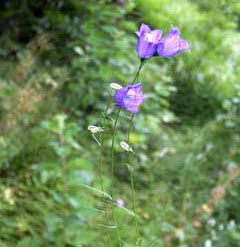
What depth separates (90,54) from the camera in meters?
2.96

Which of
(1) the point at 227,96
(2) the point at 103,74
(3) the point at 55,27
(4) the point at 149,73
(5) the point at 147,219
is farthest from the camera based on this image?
(1) the point at 227,96

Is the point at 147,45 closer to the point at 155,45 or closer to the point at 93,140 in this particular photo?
the point at 155,45

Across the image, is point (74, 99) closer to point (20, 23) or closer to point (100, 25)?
point (100, 25)

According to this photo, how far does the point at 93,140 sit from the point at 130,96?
1.96 metres

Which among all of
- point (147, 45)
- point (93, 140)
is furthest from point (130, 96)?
point (93, 140)

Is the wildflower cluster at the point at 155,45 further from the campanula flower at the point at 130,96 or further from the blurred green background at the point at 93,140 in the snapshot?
the blurred green background at the point at 93,140

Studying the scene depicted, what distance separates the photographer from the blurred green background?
1.87 meters

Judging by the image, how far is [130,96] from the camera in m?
0.73

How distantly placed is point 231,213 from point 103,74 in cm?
122

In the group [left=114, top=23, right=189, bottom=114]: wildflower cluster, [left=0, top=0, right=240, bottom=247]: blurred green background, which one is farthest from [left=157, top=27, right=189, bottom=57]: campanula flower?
[left=0, top=0, right=240, bottom=247]: blurred green background

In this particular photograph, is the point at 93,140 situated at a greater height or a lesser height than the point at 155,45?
lesser

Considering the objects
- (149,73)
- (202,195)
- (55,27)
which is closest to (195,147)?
(202,195)

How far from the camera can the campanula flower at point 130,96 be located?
729 millimetres

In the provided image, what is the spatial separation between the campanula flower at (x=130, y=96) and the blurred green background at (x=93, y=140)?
486mm
